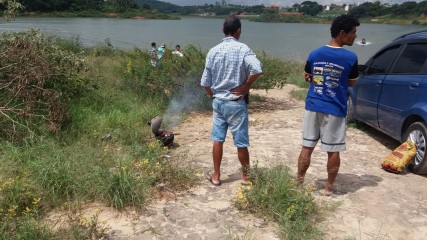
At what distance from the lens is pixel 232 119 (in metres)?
3.58

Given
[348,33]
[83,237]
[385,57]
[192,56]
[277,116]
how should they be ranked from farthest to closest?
[192,56]
[277,116]
[385,57]
[348,33]
[83,237]

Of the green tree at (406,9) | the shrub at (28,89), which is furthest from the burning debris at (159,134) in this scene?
the green tree at (406,9)

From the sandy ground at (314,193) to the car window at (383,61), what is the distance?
1.06 meters

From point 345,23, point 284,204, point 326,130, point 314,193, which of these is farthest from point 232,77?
point 314,193

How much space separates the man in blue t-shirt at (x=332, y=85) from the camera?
3.35 metres

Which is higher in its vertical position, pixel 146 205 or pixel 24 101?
pixel 24 101

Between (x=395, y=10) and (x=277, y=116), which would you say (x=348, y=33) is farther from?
(x=395, y=10)

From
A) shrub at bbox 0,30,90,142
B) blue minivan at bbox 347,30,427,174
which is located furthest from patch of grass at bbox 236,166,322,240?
shrub at bbox 0,30,90,142

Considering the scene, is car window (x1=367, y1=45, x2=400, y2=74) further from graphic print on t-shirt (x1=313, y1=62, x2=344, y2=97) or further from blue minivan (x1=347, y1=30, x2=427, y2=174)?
graphic print on t-shirt (x1=313, y1=62, x2=344, y2=97)

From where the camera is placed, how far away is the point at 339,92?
3.40 m

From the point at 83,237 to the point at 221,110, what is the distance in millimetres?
1606

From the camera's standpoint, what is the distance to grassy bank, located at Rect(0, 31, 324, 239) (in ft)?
10.6

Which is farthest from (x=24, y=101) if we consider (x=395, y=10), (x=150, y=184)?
(x=395, y=10)

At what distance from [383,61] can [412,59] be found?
66 centimetres
